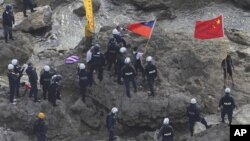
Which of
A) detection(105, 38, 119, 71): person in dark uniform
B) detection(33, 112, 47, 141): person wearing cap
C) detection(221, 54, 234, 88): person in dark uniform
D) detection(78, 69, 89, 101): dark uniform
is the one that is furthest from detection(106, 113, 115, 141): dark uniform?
detection(221, 54, 234, 88): person in dark uniform

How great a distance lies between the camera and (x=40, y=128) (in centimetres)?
2422

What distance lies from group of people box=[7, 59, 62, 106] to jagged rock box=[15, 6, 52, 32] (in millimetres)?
6638

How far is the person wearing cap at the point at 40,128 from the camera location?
78.9 feet

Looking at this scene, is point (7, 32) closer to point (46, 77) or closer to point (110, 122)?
point (46, 77)

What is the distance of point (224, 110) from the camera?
25016 millimetres

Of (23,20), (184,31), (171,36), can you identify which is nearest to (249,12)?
(184,31)

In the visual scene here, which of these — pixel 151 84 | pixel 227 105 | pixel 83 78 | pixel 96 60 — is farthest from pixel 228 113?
pixel 83 78

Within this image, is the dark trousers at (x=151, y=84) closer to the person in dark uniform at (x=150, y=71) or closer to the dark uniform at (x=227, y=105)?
the person in dark uniform at (x=150, y=71)

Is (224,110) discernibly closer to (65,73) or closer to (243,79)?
(243,79)

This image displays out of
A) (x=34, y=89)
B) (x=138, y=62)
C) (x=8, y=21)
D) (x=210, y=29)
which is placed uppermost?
→ (x=8, y=21)

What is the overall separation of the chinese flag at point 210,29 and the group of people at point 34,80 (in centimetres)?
617

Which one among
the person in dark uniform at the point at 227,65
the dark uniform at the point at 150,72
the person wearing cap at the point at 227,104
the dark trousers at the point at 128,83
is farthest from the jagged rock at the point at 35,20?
the person wearing cap at the point at 227,104

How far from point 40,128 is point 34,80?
2.24 m

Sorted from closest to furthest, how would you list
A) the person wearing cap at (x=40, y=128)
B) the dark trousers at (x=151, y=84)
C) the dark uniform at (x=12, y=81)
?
the person wearing cap at (x=40, y=128) → the dark uniform at (x=12, y=81) → the dark trousers at (x=151, y=84)
